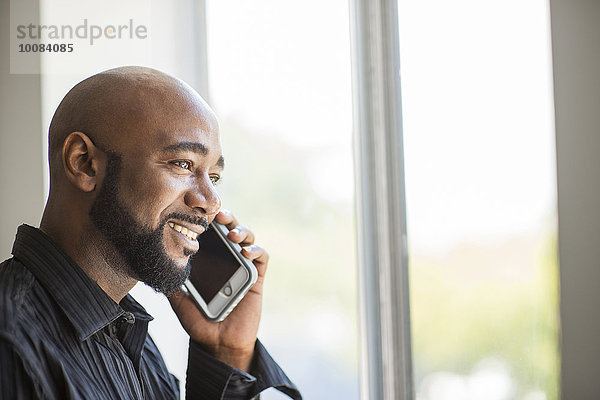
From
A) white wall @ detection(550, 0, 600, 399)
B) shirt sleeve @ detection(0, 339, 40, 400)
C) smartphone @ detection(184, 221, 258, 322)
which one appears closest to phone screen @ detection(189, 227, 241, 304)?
smartphone @ detection(184, 221, 258, 322)

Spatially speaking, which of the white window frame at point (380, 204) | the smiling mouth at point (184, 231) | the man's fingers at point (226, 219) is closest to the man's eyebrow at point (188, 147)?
the smiling mouth at point (184, 231)

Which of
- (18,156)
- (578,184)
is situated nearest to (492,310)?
(578,184)

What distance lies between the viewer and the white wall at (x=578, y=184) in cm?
89

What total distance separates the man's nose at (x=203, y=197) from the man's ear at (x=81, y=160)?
0.13 m

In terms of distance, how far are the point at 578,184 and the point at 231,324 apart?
618 millimetres

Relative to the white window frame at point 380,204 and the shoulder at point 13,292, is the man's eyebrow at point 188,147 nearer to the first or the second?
the shoulder at point 13,292

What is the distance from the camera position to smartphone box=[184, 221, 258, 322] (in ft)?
3.52

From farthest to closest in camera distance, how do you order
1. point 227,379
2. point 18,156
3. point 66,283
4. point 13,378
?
point 18,156
point 227,379
point 66,283
point 13,378

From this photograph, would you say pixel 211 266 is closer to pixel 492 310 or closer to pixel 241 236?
pixel 241 236

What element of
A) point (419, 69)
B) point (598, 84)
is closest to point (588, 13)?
point (598, 84)

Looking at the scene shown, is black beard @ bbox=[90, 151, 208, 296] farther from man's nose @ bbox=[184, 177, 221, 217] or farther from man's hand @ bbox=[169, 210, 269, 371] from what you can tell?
man's hand @ bbox=[169, 210, 269, 371]

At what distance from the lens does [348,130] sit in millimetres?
1327

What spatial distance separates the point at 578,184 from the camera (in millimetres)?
Answer: 910

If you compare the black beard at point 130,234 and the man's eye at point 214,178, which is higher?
the man's eye at point 214,178
